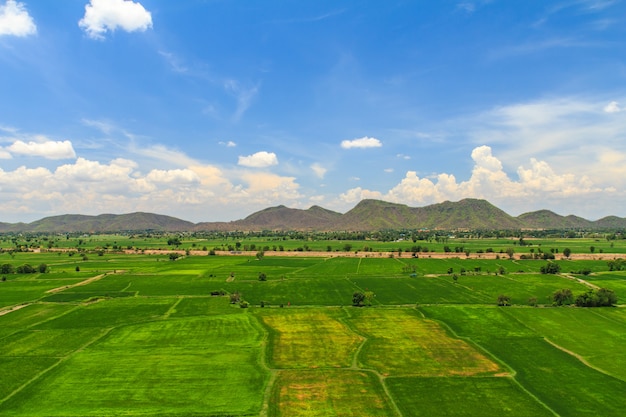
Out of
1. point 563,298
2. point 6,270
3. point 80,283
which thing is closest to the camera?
point 563,298

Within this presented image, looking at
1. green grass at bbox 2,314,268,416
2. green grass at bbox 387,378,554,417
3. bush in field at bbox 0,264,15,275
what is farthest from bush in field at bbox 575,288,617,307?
bush in field at bbox 0,264,15,275

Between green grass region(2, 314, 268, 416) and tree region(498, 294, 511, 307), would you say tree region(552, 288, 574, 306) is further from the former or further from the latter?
green grass region(2, 314, 268, 416)

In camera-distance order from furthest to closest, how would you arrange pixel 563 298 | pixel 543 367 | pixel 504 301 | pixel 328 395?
pixel 563 298, pixel 504 301, pixel 543 367, pixel 328 395

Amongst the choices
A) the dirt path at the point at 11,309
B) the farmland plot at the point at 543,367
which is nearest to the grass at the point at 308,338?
the farmland plot at the point at 543,367

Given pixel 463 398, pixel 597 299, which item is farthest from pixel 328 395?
pixel 597 299

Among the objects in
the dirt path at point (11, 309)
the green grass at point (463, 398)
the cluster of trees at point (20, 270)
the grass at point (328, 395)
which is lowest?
the green grass at point (463, 398)

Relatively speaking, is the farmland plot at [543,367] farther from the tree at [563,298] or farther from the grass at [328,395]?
the grass at [328,395]

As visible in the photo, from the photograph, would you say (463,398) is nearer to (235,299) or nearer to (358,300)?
(358,300)

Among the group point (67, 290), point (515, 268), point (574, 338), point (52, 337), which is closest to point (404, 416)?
point (574, 338)
